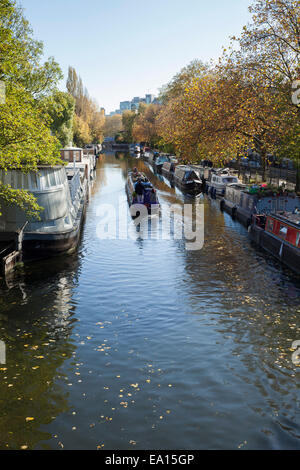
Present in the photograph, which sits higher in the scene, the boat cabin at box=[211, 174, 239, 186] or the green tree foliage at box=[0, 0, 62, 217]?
the green tree foliage at box=[0, 0, 62, 217]

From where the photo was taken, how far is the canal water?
8.20 metres

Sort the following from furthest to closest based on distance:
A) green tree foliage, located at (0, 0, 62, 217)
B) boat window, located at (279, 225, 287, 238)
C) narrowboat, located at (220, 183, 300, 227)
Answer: narrowboat, located at (220, 183, 300, 227) → boat window, located at (279, 225, 287, 238) → green tree foliage, located at (0, 0, 62, 217)

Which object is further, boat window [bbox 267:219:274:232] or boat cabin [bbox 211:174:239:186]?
boat cabin [bbox 211:174:239:186]

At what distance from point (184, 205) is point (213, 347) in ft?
88.5

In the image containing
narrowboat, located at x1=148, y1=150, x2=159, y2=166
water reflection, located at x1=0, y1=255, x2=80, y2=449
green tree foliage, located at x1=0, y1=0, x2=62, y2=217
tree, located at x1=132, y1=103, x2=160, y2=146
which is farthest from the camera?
tree, located at x1=132, y1=103, x2=160, y2=146

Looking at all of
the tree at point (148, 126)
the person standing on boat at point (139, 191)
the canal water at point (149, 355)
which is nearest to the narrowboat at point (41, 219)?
the canal water at point (149, 355)

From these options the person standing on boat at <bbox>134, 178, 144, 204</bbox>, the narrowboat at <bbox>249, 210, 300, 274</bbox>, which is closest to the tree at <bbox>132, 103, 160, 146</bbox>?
the person standing on boat at <bbox>134, 178, 144, 204</bbox>

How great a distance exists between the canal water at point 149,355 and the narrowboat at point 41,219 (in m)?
0.88

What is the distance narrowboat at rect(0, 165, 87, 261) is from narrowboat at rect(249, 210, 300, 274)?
10648mm

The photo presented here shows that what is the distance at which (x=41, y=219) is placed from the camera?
779 inches

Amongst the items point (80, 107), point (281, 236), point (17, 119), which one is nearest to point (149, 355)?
point (17, 119)

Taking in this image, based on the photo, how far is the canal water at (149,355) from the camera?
8.20m

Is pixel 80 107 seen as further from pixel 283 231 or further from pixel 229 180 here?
pixel 283 231

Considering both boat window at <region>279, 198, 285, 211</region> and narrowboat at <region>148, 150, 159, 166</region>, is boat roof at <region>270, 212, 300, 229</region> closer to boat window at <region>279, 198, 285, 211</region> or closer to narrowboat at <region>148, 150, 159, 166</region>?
boat window at <region>279, 198, 285, 211</region>
